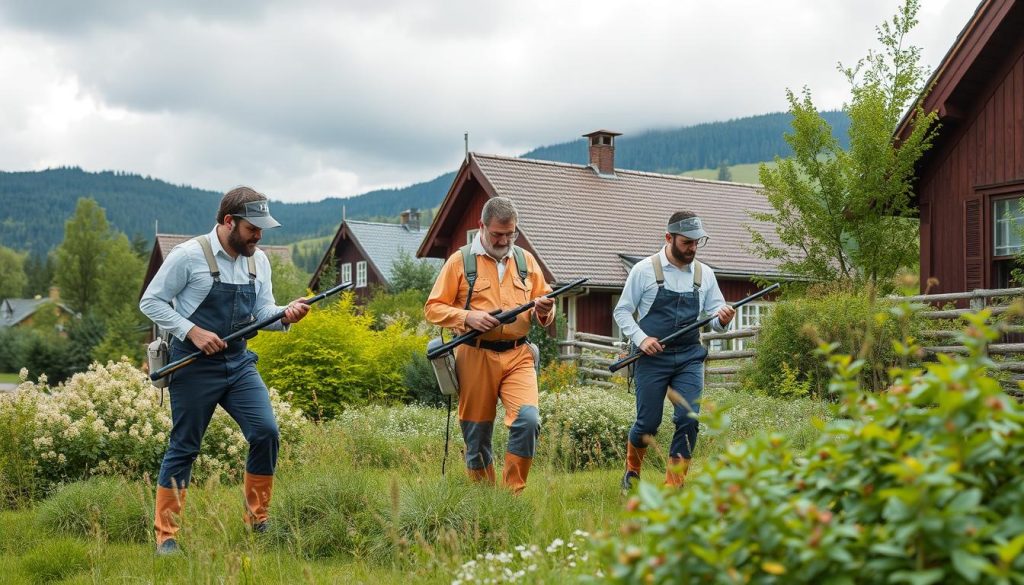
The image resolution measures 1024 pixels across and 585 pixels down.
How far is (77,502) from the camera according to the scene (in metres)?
6.91

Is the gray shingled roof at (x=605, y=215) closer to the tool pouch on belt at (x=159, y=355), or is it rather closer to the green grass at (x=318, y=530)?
the green grass at (x=318, y=530)

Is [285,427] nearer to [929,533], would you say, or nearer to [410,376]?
[410,376]

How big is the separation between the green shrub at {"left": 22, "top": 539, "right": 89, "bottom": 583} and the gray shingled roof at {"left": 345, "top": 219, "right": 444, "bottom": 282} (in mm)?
34615

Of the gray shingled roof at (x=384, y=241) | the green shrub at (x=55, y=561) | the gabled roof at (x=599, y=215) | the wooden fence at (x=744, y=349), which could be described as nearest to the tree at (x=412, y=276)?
the gabled roof at (x=599, y=215)

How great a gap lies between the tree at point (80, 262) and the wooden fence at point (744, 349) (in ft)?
174

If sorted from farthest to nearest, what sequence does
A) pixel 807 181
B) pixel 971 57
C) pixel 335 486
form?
1. pixel 807 181
2. pixel 971 57
3. pixel 335 486

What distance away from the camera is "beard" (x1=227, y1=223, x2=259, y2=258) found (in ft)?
20.3

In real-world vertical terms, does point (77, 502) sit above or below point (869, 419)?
below

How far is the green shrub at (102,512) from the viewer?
21.6 feet

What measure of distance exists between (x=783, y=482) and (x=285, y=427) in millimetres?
7993

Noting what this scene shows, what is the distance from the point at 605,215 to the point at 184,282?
2333 centimetres

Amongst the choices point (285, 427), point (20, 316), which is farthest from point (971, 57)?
point (20, 316)

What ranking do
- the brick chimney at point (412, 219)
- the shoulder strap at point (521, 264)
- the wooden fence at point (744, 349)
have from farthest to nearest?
the brick chimney at point (412, 219)
the wooden fence at point (744, 349)
the shoulder strap at point (521, 264)

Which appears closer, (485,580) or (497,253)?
(485,580)
